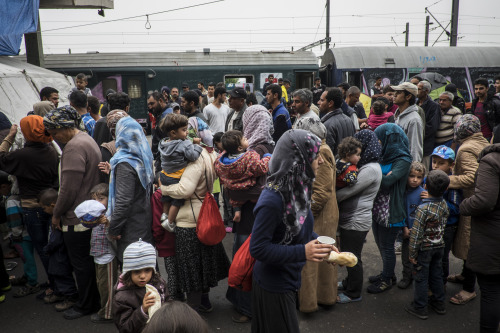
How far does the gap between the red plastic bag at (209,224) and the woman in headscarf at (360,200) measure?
123cm

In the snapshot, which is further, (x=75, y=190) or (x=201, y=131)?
(x=201, y=131)

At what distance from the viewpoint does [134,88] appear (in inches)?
607

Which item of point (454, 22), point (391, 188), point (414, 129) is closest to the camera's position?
point (391, 188)

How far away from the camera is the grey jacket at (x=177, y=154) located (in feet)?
10.9

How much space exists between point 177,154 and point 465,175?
2.74 meters

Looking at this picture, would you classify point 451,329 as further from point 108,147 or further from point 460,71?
point 460,71

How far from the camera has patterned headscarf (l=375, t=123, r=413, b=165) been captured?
382cm

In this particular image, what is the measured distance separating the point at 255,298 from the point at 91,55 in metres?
15.4

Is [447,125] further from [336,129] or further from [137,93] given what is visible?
[137,93]

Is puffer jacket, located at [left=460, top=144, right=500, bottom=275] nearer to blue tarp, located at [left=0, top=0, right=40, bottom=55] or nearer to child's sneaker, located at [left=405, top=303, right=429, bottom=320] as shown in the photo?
child's sneaker, located at [left=405, top=303, right=429, bottom=320]

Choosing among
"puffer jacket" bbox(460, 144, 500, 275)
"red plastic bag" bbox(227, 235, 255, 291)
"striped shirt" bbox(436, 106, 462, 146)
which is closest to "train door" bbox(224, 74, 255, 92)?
"striped shirt" bbox(436, 106, 462, 146)

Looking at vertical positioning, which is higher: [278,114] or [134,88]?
[134,88]

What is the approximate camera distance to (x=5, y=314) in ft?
12.1

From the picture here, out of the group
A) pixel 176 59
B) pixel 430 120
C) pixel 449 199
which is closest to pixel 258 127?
pixel 449 199
